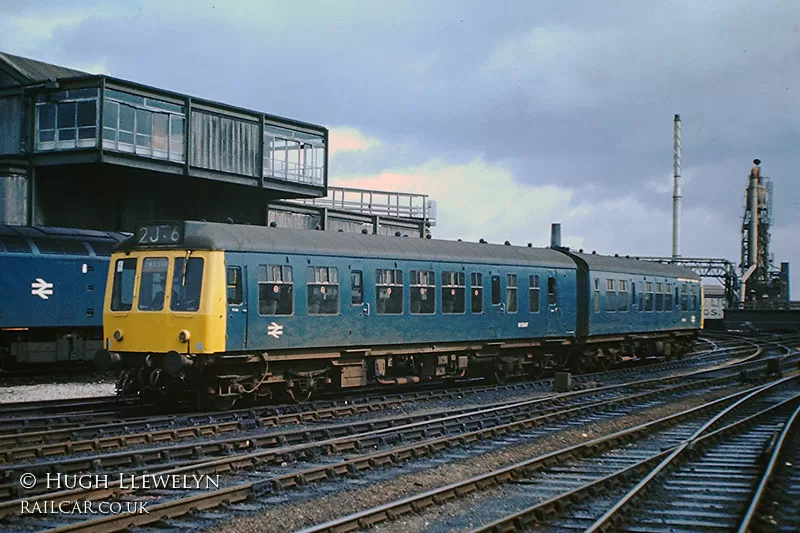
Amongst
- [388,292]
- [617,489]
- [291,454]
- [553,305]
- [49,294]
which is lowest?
[617,489]

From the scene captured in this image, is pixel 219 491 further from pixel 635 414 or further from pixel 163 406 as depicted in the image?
pixel 635 414

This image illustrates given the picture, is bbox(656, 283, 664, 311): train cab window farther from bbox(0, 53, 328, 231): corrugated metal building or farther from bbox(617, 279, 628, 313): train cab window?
bbox(0, 53, 328, 231): corrugated metal building

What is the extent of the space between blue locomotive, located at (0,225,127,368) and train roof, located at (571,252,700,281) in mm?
13798

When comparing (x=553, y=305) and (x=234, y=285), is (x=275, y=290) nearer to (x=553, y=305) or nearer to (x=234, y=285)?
(x=234, y=285)

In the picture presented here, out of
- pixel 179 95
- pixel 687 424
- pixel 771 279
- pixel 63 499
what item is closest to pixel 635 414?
pixel 687 424

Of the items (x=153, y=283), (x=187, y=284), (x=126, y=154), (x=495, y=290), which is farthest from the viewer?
(x=126, y=154)

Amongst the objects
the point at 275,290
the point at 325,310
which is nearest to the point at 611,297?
the point at 325,310

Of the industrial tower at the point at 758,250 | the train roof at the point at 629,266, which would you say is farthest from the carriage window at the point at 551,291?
→ the industrial tower at the point at 758,250

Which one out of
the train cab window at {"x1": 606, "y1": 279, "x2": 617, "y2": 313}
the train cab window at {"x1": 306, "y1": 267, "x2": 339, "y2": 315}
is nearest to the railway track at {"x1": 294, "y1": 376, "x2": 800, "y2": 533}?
the train cab window at {"x1": 306, "y1": 267, "x2": 339, "y2": 315}

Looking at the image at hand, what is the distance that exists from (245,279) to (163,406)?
10.2 feet

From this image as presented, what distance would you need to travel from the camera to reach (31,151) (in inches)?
1319

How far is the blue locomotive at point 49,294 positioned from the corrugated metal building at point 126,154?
773 centimetres

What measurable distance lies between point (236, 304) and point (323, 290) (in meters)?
2.30

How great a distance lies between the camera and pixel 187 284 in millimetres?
16719
